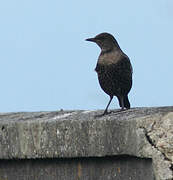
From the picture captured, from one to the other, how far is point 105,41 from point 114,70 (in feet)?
1.25

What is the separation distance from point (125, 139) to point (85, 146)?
0.25 metres

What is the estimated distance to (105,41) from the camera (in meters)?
6.23

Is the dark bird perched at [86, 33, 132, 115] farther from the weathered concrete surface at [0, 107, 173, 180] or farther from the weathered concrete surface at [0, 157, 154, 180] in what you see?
the weathered concrete surface at [0, 157, 154, 180]

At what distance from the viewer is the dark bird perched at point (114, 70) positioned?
5961mm

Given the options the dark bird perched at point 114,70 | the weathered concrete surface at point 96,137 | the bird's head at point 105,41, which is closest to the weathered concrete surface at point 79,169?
the weathered concrete surface at point 96,137

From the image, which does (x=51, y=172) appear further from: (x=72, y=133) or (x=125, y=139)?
(x=125, y=139)

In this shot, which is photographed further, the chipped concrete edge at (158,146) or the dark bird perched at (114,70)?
the dark bird perched at (114,70)

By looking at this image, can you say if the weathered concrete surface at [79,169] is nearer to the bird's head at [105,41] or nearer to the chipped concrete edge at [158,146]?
the chipped concrete edge at [158,146]

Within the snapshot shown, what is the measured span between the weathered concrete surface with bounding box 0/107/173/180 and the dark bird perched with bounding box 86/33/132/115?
1780mm

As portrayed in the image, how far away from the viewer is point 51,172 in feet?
12.2

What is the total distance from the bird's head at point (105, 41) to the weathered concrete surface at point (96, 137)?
6.34 ft

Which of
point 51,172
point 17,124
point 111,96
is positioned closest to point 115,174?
point 51,172

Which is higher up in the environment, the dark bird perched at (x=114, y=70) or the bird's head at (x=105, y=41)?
the bird's head at (x=105, y=41)

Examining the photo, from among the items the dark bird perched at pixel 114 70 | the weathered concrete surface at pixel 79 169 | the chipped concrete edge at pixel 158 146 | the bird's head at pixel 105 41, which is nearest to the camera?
the chipped concrete edge at pixel 158 146
